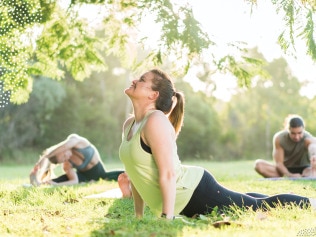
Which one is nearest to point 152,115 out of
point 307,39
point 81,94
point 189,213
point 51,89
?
point 189,213

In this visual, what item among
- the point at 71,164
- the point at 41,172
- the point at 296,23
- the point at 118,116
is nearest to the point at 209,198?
the point at 296,23

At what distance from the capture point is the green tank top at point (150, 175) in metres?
3.95

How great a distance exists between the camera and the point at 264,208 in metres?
4.28

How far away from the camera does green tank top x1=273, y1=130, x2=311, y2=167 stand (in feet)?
30.6

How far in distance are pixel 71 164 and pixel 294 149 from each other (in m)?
3.80

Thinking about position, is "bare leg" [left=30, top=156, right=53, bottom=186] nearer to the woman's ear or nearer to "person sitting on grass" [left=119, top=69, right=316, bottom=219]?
"person sitting on grass" [left=119, top=69, right=316, bottom=219]

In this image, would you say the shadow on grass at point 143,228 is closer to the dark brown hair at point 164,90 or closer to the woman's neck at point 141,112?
→ the woman's neck at point 141,112

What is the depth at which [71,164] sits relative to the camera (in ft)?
30.3

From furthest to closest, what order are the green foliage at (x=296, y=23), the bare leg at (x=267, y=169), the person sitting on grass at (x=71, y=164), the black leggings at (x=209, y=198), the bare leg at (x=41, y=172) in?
the bare leg at (x=267, y=169), the person sitting on grass at (x=71, y=164), the bare leg at (x=41, y=172), the green foliage at (x=296, y=23), the black leggings at (x=209, y=198)

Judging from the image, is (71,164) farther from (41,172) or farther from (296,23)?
(296,23)

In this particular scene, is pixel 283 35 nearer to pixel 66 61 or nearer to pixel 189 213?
pixel 189 213

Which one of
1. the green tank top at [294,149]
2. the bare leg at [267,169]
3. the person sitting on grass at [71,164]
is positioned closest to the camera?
the person sitting on grass at [71,164]

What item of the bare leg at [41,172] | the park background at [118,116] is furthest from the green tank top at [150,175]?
the park background at [118,116]

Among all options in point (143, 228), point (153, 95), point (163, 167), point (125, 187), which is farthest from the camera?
point (125, 187)
